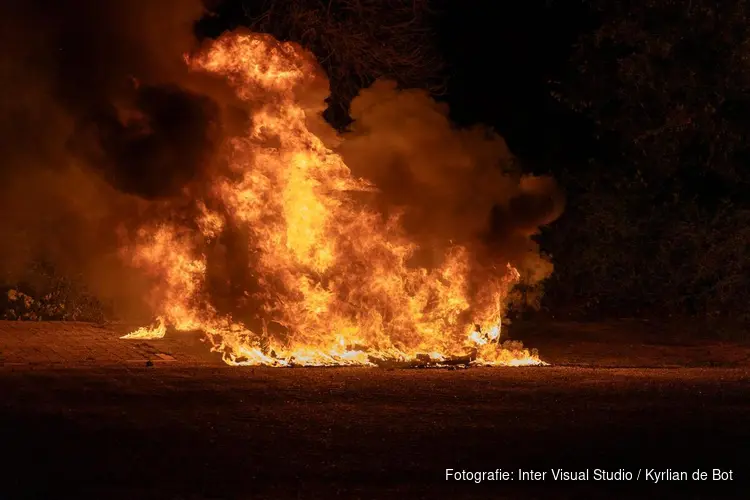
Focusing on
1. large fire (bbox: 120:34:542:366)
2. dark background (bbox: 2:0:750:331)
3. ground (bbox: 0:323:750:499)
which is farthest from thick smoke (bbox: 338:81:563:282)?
dark background (bbox: 2:0:750:331)

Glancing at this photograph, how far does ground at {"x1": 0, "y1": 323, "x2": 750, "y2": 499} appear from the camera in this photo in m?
8.07

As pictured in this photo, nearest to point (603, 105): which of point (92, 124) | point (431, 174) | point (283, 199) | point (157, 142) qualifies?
point (431, 174)

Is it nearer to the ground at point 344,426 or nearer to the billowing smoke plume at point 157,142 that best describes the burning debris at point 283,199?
the billowing smoke plume at point 157,142

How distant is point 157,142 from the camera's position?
599 inches

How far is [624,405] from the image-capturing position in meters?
11.6

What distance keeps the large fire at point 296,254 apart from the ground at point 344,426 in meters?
0.70

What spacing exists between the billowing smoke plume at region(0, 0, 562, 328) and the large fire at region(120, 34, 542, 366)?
27cm

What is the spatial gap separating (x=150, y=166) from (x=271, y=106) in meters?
1.90

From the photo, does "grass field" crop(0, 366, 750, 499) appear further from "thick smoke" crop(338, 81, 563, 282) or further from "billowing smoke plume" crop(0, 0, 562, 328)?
"billowing smoke plume" crop(0, 0, 562, 328)

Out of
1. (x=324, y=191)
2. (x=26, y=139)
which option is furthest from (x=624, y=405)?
(x=26, y=139)

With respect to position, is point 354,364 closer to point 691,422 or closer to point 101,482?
point 691,422

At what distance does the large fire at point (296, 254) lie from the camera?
14.9 meters

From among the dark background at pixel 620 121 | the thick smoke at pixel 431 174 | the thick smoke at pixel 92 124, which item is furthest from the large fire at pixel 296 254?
the dark background at pixel 620 121

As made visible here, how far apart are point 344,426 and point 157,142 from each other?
6515mm
